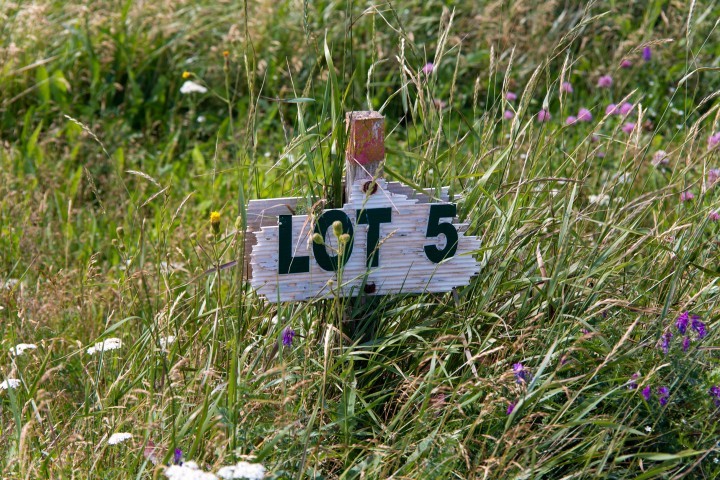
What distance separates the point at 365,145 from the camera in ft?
6.93

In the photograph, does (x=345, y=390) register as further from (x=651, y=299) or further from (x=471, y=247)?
(x=651, y=299)

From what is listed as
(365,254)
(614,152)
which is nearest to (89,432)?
(365,254)

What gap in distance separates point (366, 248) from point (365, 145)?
242mm

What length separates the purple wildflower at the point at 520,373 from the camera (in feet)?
6.52

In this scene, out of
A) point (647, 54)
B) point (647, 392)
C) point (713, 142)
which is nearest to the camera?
point (647, 392)

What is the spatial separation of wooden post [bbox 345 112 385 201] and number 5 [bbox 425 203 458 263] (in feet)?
0.58

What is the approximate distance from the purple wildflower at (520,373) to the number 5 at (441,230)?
0.32 metres

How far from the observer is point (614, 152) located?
12.9 ft

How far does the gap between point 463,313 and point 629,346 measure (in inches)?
15.6

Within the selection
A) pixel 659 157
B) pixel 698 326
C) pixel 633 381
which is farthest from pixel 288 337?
pixel 659 157

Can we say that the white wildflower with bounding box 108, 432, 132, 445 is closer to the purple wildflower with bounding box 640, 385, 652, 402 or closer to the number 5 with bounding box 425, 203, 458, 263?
the number 5 with bounding box 425, 203, 458, 263

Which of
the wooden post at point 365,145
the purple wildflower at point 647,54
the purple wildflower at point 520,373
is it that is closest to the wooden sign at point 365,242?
the wooden post at point 365,145

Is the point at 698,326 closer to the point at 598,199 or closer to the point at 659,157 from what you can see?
the point at 598,199

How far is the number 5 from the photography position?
2.19 metres
